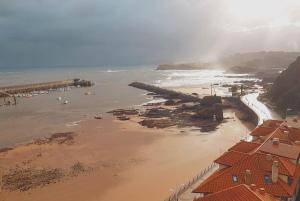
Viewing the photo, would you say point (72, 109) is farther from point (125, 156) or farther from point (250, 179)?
point (250, 179)

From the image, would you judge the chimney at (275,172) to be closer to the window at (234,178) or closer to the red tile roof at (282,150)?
the window at (234,178)

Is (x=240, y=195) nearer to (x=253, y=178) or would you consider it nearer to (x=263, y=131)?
(x=253, y=178)

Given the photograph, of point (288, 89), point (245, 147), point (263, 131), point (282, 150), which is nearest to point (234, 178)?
point (282, 150)

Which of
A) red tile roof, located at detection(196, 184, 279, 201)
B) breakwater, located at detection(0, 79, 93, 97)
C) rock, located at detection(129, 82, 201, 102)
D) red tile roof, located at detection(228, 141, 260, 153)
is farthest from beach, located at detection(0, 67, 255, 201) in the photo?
breakwater, located at detection(0, 79, 93, 97)

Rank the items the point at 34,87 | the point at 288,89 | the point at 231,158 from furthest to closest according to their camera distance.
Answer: the point at 34,87 → the point at 288,89 → the point at 231,158

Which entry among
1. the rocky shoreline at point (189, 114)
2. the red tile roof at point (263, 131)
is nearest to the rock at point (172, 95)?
the rocky shoreline at point (189, 114)

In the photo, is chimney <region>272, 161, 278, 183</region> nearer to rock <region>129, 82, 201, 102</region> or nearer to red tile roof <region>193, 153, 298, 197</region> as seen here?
red tile roof <region>193, 153, 298, 197</region>
